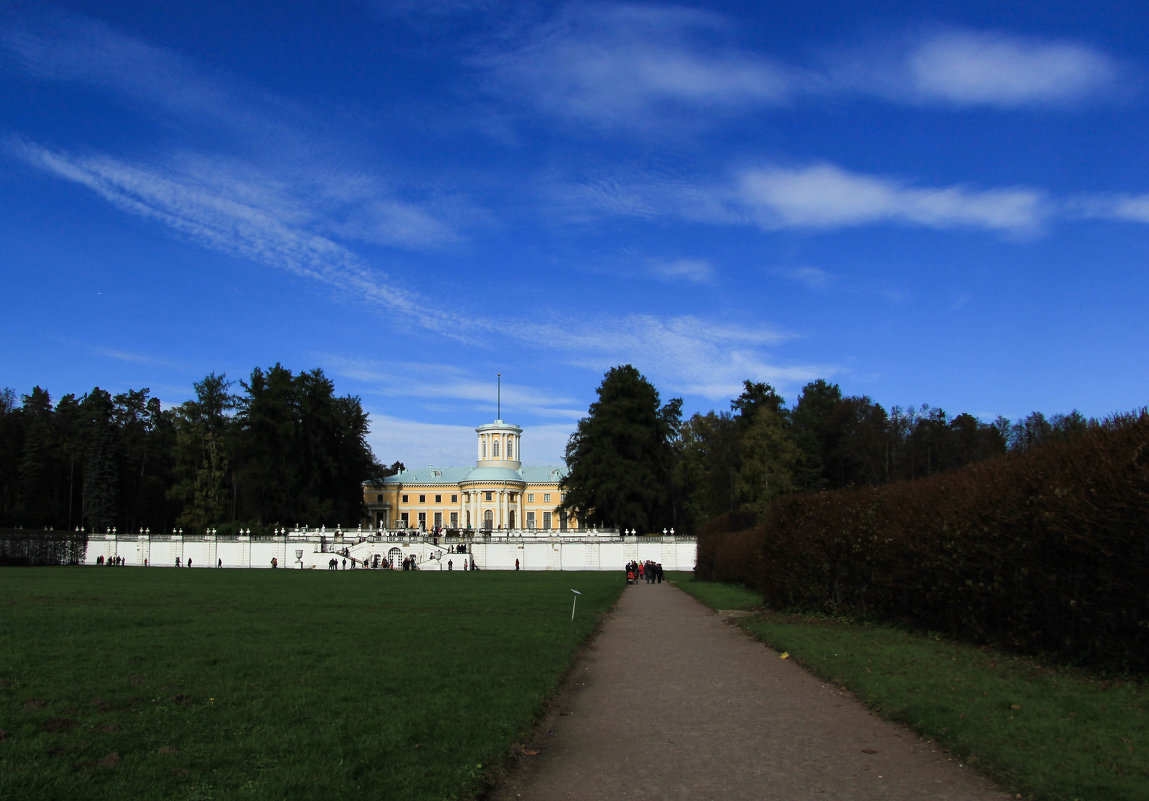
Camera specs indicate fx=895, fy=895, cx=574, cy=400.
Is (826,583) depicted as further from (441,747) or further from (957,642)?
(441,747)

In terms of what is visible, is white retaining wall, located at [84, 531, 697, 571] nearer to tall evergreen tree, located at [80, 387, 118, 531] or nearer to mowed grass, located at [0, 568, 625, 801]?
tall evergreen tree, located at [80, 387, 118, 531]

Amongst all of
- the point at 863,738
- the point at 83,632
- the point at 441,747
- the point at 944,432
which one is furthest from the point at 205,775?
the point at 944,432

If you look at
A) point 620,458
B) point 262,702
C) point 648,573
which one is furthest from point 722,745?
point 620,458

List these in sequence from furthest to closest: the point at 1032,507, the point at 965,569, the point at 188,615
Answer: the point at 188,615, the point at 965,569, the point at 1032,507

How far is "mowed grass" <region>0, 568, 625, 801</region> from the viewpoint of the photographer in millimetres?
6414

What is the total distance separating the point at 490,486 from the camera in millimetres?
113750

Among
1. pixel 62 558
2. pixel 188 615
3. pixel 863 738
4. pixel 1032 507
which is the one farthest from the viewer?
pixel 62 558

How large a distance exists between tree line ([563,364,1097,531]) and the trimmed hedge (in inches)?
1694

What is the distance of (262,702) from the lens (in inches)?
362

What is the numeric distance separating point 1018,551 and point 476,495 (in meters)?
104

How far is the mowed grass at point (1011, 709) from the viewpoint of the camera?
667 centimetres

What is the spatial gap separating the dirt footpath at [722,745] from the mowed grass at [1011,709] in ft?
0.89

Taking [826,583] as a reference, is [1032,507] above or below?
above

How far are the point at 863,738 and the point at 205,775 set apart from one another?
5.89 metres
